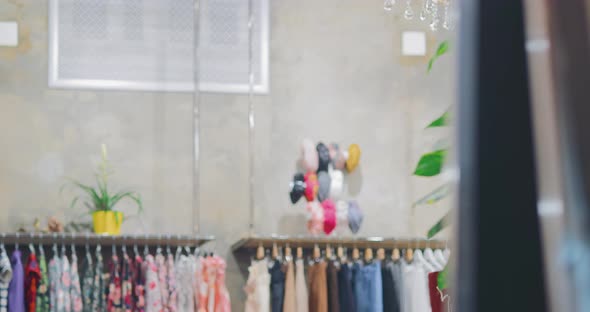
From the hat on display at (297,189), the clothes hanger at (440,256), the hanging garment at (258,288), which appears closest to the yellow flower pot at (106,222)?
the hanging garment at (258,288)

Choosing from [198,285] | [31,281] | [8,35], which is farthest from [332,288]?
[8,35]

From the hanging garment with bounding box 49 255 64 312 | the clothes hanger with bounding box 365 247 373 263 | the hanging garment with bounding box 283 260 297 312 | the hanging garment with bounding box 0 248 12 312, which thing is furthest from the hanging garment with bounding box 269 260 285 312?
the hanging garment with bounding box 0 248 12 312

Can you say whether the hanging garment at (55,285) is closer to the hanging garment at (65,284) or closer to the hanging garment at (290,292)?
the hanging garment at (65,284)

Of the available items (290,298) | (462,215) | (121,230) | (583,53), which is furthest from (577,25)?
(121,230)

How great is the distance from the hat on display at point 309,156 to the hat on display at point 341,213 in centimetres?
30

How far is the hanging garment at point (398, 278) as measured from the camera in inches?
255

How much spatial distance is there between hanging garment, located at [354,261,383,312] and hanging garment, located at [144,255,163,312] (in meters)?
1.26

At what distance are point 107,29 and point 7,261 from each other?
6.01 feet

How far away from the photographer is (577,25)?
0.56 metres

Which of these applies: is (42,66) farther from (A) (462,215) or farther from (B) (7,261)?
(A) (462,215)

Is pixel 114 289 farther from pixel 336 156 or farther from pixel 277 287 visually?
pixel 336 156

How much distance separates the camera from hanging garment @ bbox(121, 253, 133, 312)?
6039 mm

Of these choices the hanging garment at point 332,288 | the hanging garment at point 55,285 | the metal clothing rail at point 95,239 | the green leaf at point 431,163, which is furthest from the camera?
the hanging garment at point 332,288

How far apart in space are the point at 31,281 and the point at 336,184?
206cm
